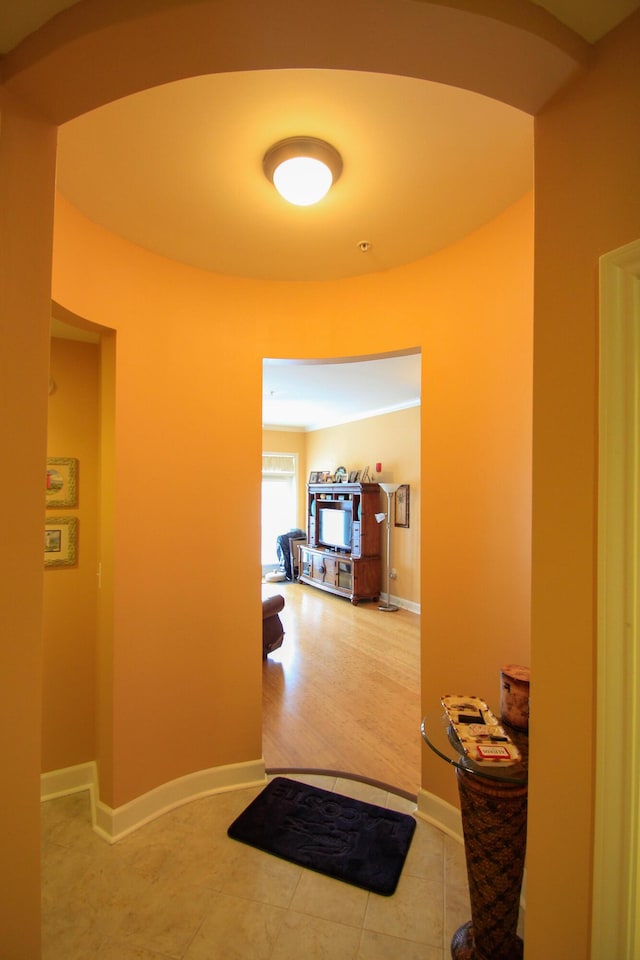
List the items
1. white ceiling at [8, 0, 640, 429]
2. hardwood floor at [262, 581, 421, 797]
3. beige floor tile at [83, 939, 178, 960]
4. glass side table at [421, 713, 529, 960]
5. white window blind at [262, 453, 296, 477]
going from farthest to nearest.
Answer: white window blind at [262, 453, 296, 477] < hardwood floor at [262, 581, 421, 797] < beige floor tile at [83, 939, 178, 960] < glass side table at [421, 713, 529, 960] < white ceiling at [8, 0, 640, 429]

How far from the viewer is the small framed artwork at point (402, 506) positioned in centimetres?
611

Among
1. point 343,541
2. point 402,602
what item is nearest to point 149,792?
point 402,602

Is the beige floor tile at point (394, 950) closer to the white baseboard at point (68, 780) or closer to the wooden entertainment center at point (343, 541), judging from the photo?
the white baseboard at point (68, 780)

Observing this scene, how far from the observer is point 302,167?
1425 mm

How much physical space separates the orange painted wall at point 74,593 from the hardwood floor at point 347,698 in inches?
44.3

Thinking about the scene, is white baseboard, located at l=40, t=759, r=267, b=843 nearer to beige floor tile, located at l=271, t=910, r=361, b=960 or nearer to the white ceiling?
beige floor tile, located at l=271, t=910, r=361, b=960

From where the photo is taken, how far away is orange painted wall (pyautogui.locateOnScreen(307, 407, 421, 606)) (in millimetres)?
5977

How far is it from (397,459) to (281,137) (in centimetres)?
519

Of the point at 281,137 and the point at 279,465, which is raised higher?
the point at 281,137

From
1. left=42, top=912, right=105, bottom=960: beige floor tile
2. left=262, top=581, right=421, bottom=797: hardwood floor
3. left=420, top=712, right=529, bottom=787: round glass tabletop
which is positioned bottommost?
left=262, top=581, right=421, bottom=797: hardwood floor

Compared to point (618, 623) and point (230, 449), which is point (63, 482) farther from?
point (618, 623)

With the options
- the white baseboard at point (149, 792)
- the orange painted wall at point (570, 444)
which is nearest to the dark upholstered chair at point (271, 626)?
the white baseboard at point (149, 792)

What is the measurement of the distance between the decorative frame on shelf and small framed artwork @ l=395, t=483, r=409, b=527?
14.7 feet

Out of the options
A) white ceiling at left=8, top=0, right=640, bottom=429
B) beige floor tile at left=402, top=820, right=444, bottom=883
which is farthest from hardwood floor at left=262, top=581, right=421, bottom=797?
white ceiling at left=8, top=0, right=640, bottom=429
